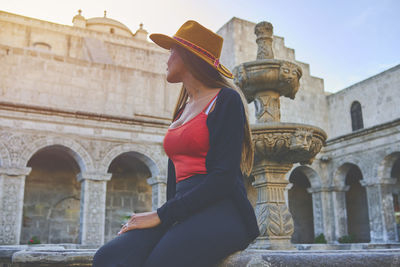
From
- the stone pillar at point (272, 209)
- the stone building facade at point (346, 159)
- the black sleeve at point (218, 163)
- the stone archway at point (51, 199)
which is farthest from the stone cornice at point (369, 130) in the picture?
the black sleeve at point (218, 163)

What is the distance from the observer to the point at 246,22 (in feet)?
69.3

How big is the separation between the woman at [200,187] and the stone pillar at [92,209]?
11136mm

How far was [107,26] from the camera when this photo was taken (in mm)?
27594

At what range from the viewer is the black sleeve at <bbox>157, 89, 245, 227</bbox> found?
1.82 meters

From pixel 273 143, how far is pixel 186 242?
12.1 feet

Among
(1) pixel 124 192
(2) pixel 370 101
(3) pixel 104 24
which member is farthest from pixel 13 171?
(3) pixel 104 24

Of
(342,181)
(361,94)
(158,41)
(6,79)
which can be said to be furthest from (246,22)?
(158,41)

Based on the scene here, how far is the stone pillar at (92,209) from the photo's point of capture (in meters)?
12.6

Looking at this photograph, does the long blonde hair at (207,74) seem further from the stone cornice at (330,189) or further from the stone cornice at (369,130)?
the stone cornice at (330,189)

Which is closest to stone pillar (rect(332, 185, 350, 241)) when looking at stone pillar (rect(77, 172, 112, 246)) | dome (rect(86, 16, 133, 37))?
stone pillar (rect(77, 172, 112, 246))

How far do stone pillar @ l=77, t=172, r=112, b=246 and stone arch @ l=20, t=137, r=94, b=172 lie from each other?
34cm

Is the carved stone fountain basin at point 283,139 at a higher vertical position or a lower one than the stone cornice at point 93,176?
lower

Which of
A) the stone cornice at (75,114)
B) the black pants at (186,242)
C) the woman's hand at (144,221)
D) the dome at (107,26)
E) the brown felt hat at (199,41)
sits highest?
the dome at (107,26)

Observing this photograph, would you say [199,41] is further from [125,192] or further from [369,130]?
[125,192]
